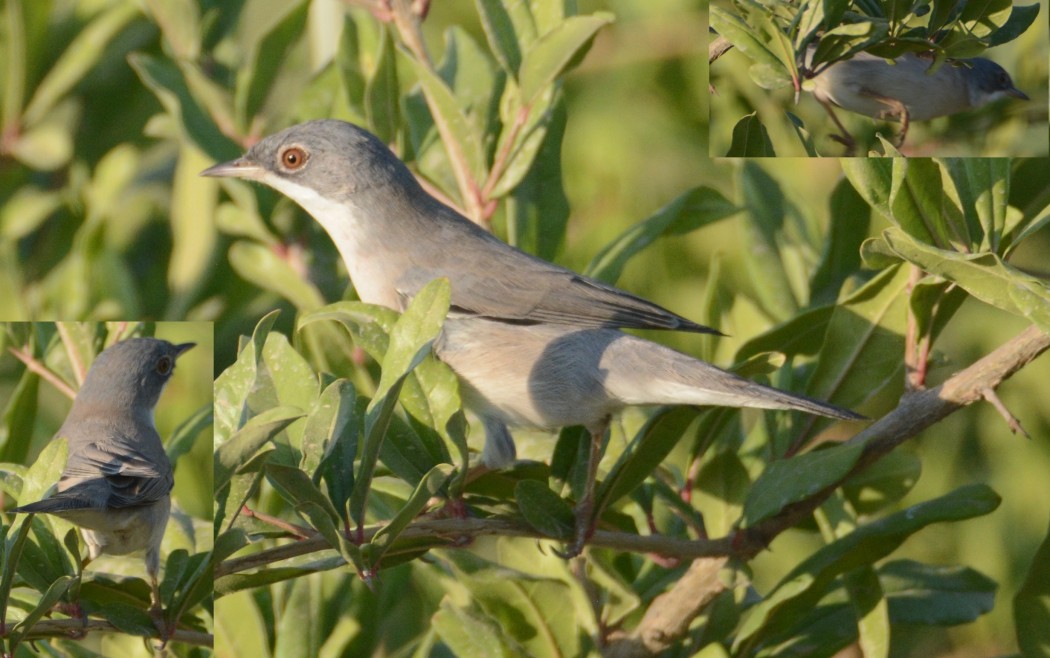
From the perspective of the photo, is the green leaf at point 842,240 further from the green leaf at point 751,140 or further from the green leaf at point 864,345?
the green leaf at point 751,140

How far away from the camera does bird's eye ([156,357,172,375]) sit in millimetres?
2643

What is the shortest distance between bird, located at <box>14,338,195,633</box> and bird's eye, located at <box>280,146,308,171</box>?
0.88m

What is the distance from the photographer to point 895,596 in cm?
300

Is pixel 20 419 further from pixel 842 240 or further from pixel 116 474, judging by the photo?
pixel 842 240

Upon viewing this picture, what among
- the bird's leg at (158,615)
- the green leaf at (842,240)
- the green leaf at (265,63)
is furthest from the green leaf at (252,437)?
the green leaf at (265,63)

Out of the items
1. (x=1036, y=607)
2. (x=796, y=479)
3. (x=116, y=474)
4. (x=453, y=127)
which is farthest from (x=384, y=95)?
(x=1036, y=607)

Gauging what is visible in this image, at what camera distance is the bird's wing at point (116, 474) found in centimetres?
224

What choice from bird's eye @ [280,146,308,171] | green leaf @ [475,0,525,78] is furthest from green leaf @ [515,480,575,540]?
bird's eye @ [280,146,308,171]

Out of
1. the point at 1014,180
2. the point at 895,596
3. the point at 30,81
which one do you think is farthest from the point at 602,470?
the point at 30,81

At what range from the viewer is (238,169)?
343 centimetres

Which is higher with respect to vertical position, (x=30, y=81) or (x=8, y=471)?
(x=30, y=81)

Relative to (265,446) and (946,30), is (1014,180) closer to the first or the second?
(946,30)

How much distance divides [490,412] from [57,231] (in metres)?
1.74

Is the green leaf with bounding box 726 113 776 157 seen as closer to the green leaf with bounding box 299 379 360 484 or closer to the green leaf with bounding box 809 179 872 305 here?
the green leaf with bounding box 809 179 872 305
